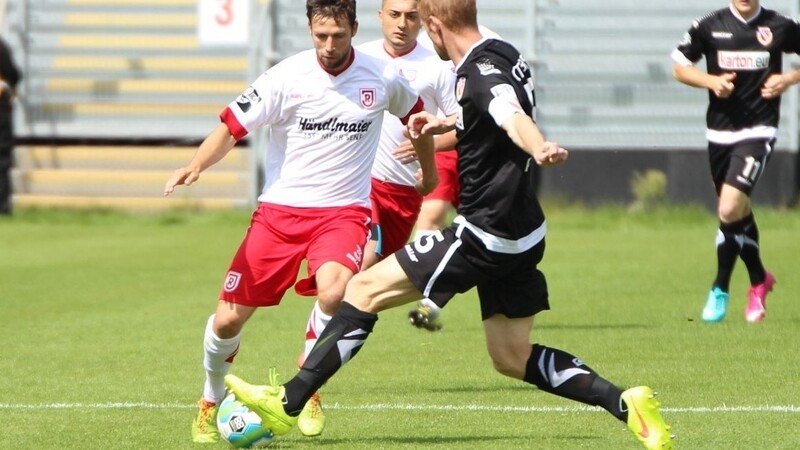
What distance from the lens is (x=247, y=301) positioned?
7.26 metres

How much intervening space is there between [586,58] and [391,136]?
38.4 ft

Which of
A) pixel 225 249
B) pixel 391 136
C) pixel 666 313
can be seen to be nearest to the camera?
pixel 391 136

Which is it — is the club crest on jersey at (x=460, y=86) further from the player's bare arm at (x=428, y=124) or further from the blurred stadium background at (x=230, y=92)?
the blurred stadium background at (x=230, y=92)

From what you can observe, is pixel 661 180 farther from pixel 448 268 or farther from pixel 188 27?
pixel 448 268

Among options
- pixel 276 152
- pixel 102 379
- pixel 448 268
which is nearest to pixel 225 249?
pixel 102 379

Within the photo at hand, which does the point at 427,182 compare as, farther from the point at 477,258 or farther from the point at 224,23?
the point at 224,23

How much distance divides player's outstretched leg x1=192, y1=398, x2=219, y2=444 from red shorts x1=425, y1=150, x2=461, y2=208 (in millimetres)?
3320

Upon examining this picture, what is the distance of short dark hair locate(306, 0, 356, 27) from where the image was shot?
7.36 meters

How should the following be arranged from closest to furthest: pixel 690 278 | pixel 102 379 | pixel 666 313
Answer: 1. pixel 102 379
2. pixel 666 313
3. pixel 690 278

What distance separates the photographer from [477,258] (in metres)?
6.39

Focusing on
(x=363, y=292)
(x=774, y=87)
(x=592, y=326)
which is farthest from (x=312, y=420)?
(x=774, y=87)

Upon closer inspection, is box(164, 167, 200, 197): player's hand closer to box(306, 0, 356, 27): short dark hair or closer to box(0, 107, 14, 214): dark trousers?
box(306, 0, 356, 27): short dark hair

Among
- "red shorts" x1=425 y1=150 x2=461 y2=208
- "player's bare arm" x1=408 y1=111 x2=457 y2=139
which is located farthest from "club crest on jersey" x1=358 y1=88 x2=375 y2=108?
"red shorts" x1=425 y1=150 x2=461 y2=208

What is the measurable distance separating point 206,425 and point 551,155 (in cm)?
243
